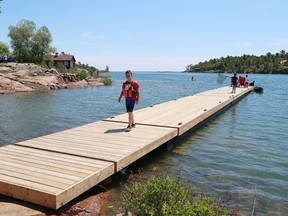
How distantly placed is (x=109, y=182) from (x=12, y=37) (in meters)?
68.0

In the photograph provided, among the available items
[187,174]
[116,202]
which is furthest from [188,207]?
[187,174]

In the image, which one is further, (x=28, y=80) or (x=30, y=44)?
(x=30, y=44)

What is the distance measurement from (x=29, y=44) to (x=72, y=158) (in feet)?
214

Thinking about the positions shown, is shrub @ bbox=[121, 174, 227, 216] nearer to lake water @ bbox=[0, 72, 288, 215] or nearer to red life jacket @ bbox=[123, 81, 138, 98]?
lake water @ bbox=[0, 72, 288, 215]

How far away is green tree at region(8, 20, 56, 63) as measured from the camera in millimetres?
64438

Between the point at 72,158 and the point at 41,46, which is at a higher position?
the point at 41,46

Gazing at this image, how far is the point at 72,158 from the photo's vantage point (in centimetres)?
648

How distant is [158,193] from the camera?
157 inches

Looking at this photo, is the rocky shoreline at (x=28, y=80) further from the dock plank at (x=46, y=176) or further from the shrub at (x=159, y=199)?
the shrub at (x=159, y=199)

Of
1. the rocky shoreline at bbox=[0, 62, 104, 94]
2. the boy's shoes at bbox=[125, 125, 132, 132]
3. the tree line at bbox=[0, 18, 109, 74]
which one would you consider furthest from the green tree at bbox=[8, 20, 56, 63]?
the boy's shoes at bbox=[125, 125, 132, 132]

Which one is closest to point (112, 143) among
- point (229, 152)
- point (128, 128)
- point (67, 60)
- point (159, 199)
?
point (128, 128)

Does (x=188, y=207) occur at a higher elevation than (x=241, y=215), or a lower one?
higher

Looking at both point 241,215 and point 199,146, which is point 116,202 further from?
point 199,146

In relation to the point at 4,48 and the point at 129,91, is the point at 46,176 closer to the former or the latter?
the point at 129,91
